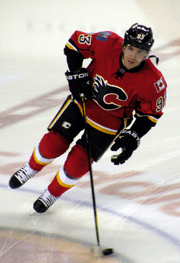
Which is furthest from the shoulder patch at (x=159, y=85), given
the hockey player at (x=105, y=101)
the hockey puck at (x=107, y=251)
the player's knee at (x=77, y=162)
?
the hockey puck at (x=107, y=251)

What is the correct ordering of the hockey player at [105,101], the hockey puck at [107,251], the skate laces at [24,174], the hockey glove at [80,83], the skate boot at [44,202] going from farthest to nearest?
1. the skate laces at [24,174]
2. the skate boot at [44,202]
3. the hockey glove at [80,83]
4. the hockey player at [105,101]
5. the hockey puck at [107,251]

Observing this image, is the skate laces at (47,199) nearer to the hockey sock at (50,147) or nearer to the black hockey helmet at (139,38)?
the hockey sock at (50,147)

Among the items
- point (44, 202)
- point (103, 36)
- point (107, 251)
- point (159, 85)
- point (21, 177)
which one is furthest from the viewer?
point (21, 177)

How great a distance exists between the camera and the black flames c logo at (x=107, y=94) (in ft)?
7.47

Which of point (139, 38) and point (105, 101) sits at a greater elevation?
point (139, 38)

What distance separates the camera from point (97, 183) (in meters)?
2.90

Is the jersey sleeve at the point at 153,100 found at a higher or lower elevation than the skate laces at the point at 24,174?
higher

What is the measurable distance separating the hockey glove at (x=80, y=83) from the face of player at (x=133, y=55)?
0.91ft

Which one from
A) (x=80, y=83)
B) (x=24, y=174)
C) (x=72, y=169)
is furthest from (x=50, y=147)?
(x=80, y=83)

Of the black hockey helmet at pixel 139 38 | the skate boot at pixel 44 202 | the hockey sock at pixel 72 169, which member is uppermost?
the black hockey helmet at pixel 139 38

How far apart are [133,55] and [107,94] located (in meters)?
0.29

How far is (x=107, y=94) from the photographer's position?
2.30 metres

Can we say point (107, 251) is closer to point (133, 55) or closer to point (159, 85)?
point (159, 85)

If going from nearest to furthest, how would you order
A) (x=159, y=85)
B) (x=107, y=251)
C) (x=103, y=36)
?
1. (x=107, y=251)
2. (x=159, y=85)
3. (x=103, y=36)
